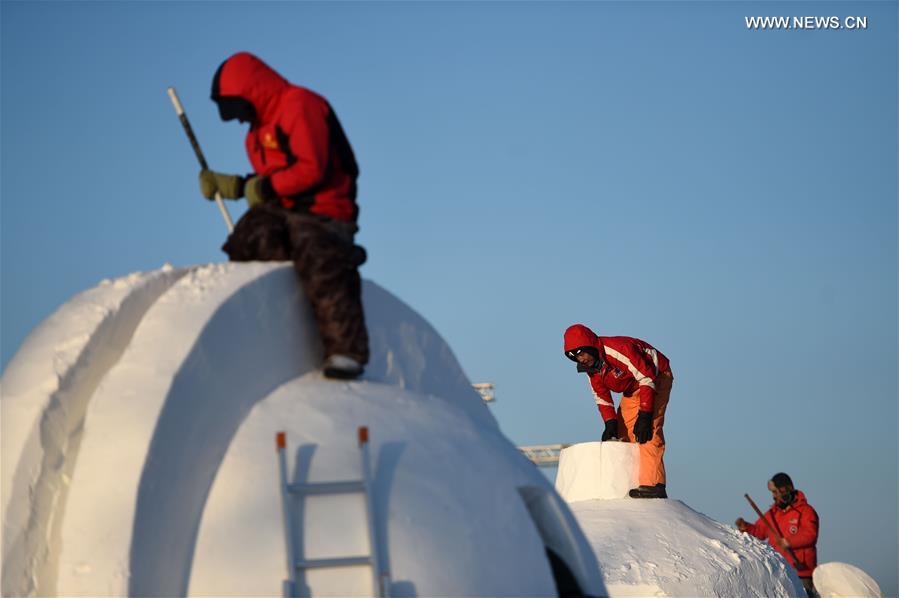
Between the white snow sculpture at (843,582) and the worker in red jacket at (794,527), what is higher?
the worker in red jacket at (794,527)

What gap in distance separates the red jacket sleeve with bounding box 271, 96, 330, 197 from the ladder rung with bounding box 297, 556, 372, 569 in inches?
70.9

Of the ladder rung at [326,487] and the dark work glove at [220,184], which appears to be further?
the dark work glove at [220,184]

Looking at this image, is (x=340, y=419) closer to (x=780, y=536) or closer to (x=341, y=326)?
(x=341, y=326)

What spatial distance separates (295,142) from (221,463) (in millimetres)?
1552

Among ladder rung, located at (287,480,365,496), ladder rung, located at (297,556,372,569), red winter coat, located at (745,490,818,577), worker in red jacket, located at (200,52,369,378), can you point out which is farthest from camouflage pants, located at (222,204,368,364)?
red winter coat, located at (745,490,818,577)

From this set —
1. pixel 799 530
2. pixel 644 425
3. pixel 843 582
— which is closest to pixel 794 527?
pixel 799 530

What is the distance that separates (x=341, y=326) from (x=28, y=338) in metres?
1.33

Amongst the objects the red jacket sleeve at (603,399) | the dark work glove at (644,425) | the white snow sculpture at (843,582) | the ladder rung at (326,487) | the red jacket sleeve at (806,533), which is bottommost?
the white snow sculpture at (843,582)

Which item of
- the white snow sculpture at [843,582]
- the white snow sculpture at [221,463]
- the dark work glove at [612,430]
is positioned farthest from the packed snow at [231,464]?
the white snow sculpture at [843,582]

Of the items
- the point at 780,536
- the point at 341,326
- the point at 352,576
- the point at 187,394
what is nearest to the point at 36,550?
the point at 187,394

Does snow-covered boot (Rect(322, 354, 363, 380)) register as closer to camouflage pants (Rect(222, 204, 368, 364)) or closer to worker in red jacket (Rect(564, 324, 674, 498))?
camouflage pants (Rect(222, 204, 368, 364))

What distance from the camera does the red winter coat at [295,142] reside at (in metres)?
5.93

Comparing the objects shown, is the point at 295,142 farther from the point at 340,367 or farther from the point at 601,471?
the point at 601,471

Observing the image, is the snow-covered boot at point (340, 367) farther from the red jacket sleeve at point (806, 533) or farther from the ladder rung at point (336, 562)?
the red jacket sleeve at point (806, 533)
